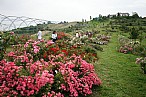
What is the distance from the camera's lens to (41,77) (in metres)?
6.32

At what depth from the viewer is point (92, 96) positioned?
25.3ft

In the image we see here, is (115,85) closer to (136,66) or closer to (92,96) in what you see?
(92,96)

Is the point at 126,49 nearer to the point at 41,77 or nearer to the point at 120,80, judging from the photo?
the point at 120,80

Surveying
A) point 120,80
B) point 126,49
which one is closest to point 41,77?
point 120,80

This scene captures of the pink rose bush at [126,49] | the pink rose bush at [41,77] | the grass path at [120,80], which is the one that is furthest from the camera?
the pink rose bush at [126,49]

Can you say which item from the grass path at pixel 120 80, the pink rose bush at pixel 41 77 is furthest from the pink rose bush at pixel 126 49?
the pink rose bush at pixel 41 77

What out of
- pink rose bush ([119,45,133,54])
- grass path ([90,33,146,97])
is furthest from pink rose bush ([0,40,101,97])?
pink rose bush ([119,45,133,54])

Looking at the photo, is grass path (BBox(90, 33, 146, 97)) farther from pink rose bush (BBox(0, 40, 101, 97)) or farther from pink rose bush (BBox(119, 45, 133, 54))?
pink rose bush (BBox(119, 45, 133, 54))

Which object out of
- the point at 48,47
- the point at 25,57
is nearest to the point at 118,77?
the point at 48,47

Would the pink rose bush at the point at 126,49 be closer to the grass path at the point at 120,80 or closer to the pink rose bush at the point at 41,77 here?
the grass path at the point at 120,80

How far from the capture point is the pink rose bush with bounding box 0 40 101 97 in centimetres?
620

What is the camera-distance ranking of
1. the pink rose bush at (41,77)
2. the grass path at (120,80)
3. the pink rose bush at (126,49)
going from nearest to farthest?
the pink rose bush at (41,77), the grass path at (120,80), the pink rose bush at (126,49)

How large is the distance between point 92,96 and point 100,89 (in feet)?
2.59

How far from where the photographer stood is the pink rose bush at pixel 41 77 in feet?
20.3
